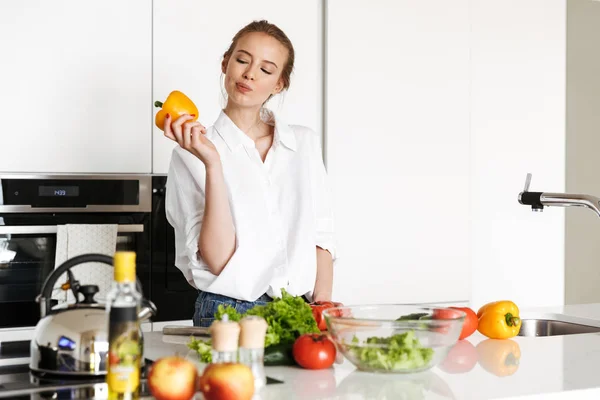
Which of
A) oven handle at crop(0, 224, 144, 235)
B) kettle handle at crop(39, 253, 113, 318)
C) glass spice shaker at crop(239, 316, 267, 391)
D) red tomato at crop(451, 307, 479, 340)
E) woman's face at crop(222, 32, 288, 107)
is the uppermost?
woman's face at crop(222, 32, 288, 107)

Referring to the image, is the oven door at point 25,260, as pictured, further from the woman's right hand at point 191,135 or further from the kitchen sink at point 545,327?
the kitchen sink at point 545,327

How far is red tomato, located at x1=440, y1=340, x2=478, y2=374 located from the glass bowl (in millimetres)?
104

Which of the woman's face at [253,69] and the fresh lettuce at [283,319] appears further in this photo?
the woman's face at [253,69]

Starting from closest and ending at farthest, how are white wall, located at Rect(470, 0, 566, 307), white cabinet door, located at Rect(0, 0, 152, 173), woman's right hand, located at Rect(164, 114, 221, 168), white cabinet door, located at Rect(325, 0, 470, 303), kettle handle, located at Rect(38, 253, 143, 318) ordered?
kettle handle, located at Rect(38, 253, 143, 318) < woman's right hand, located at Rect(164, 114, 221, 168) < white cabinet door, located at Rect(0, 0, 152, 173) < white cabinet door, located at Rect(325, 0, 470, 303) < white wall, located at Rect(470, 0, 566, 307)

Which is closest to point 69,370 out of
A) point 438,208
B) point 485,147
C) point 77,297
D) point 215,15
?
point 77,297

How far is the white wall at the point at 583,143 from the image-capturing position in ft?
13.3

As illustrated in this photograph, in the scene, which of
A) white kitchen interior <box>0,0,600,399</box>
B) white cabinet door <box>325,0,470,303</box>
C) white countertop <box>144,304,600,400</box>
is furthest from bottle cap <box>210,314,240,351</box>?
white cabinet door <box>325,0,470,303</box>

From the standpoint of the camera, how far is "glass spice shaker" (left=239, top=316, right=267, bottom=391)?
131cm

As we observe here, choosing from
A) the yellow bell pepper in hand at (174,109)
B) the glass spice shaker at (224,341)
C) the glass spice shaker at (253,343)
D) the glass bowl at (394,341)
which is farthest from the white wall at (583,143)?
the glass spice shaker at (224,341)

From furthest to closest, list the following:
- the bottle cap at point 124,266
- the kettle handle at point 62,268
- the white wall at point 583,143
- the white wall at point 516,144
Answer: the white wall at point 583,143, the white wall at point 516,144, the kettle handle at point 62,268, the bottle cap at point 124,266

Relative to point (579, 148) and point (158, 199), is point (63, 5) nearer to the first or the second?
point (158, 199)

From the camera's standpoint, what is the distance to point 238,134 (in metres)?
2.20

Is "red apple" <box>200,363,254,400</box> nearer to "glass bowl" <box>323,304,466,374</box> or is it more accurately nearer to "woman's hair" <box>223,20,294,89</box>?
"glass bowl" <box>323,304,466,374</box>

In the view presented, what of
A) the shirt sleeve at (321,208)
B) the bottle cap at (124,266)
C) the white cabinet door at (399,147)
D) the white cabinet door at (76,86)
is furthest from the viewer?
the white cabinet door at (399,147)
